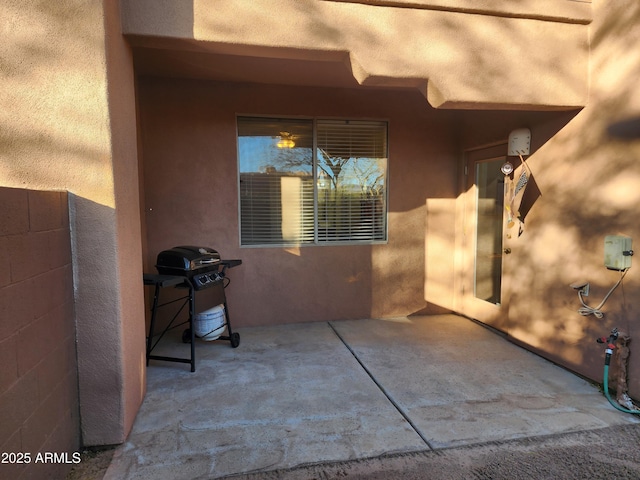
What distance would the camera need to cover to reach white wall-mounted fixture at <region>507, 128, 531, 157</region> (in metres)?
3.67

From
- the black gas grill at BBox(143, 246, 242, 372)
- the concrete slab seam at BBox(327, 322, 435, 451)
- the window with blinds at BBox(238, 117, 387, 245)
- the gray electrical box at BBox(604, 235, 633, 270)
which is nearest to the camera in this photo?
the concrete slab seam at BBox(327, 322, 435, 451)

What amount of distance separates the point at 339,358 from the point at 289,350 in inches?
21.3

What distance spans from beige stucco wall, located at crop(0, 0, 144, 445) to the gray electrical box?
3485 mm

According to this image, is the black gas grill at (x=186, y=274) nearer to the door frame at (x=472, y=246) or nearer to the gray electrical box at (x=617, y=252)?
the door frame at (x=472, y=246)

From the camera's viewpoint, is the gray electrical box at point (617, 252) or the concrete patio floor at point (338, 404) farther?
the gray electrical box at point (617, 252)

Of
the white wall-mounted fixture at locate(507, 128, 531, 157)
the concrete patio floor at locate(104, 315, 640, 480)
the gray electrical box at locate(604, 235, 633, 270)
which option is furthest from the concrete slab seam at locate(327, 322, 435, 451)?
the white wall-mounted fixture at locate(507, 128, 531, 157)

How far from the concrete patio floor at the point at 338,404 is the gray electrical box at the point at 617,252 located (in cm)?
102

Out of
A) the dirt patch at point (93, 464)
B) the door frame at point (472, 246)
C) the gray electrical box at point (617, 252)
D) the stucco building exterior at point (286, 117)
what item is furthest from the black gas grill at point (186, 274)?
the gray electrical box at point (617, 252)

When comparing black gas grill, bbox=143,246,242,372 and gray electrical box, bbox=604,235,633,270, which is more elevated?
gray electrical box, bbox=604,235,633,270

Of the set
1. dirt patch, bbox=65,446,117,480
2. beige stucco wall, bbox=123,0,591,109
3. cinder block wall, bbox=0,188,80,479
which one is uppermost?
beige stucco wall, bbox=123,0,591,109

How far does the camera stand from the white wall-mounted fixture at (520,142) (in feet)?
12.0

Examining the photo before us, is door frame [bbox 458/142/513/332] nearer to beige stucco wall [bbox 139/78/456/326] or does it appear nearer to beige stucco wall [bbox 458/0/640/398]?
beige stucco wall [bbox 139/78/456/326]

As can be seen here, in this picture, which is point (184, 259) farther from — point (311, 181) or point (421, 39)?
point (421, 39)

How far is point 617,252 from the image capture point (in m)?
2.79
